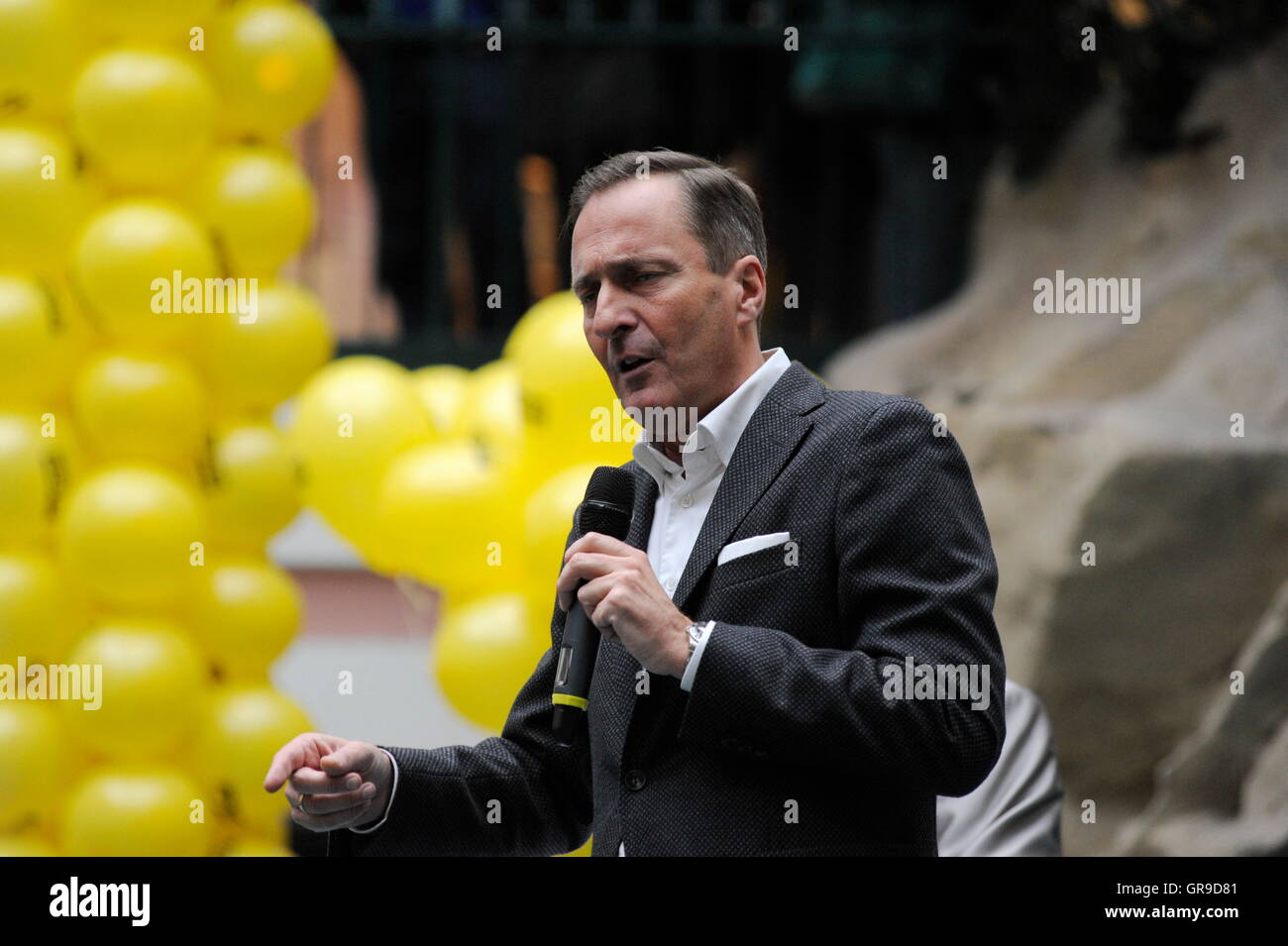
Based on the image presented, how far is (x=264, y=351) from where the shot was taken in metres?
4.00

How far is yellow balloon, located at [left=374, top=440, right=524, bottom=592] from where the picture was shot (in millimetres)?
3709

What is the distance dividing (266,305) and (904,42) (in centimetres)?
278

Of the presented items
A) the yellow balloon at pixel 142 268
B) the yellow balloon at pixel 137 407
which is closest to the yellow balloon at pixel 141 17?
the yellow balloon at pixel 142 268

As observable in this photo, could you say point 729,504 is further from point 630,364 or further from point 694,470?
point 630,364

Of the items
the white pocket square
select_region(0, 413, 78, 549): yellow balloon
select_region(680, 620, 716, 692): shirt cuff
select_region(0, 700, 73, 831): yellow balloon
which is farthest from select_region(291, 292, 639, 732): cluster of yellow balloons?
select_region(680, 620, 716, 692): shirt cuff

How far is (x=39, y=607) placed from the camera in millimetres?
3811

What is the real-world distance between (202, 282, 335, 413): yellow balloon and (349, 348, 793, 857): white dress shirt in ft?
7.56

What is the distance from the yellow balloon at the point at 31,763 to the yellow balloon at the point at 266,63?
1.53 m

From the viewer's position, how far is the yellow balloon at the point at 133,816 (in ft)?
12.3

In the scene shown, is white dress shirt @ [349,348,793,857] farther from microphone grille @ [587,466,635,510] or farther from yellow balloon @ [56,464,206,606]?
yellow balloon @ [56,464,206,606]
